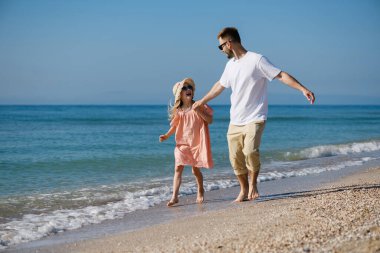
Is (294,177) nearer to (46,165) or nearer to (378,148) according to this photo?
(46,165)

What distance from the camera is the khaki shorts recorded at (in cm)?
582

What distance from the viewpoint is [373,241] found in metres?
3.50

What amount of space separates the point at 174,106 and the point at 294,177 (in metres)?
3.56

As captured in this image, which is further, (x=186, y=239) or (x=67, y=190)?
(x=67, y=190)

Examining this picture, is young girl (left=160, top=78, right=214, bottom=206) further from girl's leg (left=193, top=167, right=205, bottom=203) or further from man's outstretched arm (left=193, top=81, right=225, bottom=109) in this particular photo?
man's outstretched arm (left=193, top=81, right=225, bottom=109)

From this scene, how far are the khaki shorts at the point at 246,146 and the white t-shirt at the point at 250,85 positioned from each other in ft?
0.27

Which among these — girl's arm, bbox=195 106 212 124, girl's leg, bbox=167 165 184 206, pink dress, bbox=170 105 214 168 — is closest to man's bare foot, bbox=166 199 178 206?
girl's leg, bbox=167 165 184 206

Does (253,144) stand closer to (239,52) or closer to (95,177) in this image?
(239,52)

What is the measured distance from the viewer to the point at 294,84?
18.2 ft

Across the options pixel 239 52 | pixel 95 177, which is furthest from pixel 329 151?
pixel 239 52

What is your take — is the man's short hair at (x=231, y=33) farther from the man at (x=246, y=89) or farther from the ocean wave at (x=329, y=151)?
the ocean wave at (x=329, y=151)

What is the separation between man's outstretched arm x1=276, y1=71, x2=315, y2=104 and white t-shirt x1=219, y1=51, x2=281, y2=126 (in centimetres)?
7

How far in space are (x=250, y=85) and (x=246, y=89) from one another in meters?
0.06

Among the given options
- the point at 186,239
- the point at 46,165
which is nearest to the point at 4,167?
the point at 46,165
